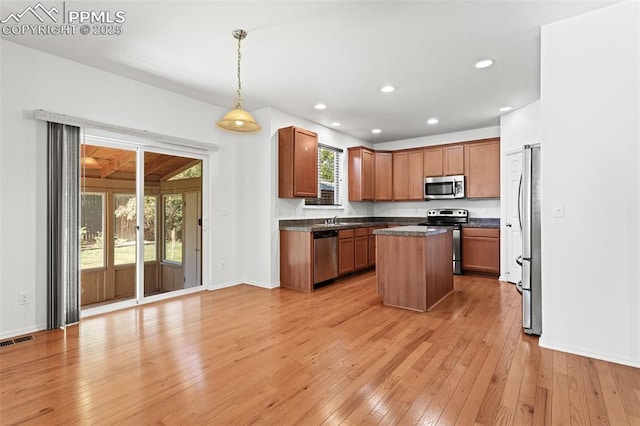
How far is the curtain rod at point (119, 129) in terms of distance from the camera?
3191 mm

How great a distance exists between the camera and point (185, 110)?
4.51 metres

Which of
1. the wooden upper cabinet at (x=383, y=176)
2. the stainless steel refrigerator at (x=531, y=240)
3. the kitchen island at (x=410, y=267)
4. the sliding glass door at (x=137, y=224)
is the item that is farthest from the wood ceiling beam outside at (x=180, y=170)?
the stainless steel refrigerator at (x=531, y=240)

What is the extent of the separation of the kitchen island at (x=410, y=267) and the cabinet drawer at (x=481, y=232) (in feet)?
6.02

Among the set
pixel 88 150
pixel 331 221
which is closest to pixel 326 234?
pixel 331 221

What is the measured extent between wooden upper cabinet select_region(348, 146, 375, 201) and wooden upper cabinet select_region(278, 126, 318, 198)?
1594 mm

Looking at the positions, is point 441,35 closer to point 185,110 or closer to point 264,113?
point 264,113

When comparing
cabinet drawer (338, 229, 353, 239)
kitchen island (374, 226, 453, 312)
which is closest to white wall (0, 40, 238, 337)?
cabinet drawer (338, 229, 353, 239)

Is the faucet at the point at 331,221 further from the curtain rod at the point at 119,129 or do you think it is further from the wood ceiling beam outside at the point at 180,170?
the wood ceiling beam outside at the point at 180,170

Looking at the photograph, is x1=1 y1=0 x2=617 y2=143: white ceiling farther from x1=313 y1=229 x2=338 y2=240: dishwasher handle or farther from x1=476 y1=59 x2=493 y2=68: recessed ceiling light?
x1=313 y1=229 x2=338 y2=240: dishwasher handle

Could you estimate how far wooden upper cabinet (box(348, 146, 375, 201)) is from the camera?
6570 mm

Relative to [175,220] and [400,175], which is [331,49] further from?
[400,175]

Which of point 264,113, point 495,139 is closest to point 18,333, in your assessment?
point 264,113

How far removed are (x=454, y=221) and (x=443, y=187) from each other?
69 centimetres

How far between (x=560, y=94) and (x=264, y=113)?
371 cm
